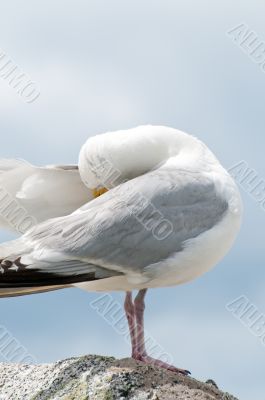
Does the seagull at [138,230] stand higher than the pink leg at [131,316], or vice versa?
the seagull at [138,230]

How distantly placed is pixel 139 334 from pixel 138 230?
942mm

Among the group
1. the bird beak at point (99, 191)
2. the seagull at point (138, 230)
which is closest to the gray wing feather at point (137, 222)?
the seagull at point (138, 230)

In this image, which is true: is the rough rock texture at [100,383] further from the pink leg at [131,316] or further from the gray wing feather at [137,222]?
the gray wing feather at [137,222]

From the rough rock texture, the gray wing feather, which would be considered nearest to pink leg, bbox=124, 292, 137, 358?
the rough rock texture

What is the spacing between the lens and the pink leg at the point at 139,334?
21.1 feet

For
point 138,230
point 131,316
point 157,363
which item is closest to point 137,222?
point 138,230

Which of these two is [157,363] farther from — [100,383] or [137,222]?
[137,222]

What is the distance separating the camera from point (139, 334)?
257 inches

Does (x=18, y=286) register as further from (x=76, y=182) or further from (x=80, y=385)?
(x=76, y=182)

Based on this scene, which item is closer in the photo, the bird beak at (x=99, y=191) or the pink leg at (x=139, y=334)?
the pink leg at (x=139, y=334)

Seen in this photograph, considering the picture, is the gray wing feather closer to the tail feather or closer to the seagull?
the seagull

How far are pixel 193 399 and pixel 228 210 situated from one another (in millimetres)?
1546

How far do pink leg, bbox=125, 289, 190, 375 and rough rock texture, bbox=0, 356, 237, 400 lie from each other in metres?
0.23

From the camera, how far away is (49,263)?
19.4 feet
